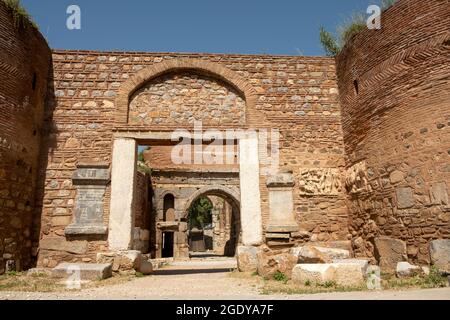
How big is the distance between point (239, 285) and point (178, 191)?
587 inches

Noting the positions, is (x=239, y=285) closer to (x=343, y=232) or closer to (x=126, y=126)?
(x=343, y=232)

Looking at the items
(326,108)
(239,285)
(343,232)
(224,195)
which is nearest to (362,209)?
(343,232)

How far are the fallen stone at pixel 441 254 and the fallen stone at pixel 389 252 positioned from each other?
0.64 m

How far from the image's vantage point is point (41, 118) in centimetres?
785

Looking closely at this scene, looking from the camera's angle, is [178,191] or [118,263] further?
[178,191]

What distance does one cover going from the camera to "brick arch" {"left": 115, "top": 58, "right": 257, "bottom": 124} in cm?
820

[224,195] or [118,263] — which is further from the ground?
[224,195]

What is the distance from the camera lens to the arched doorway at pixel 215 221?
20381 mm

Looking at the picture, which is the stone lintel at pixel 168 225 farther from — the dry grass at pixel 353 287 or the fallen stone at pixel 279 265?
the dry grass at pixel 353 287

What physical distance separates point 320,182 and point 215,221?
70.5ft

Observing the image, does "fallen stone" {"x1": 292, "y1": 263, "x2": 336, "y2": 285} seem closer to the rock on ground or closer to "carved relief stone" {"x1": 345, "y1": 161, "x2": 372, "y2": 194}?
the rock on ground

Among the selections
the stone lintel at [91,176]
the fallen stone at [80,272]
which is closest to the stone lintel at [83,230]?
the stone lintel at [91,176]
